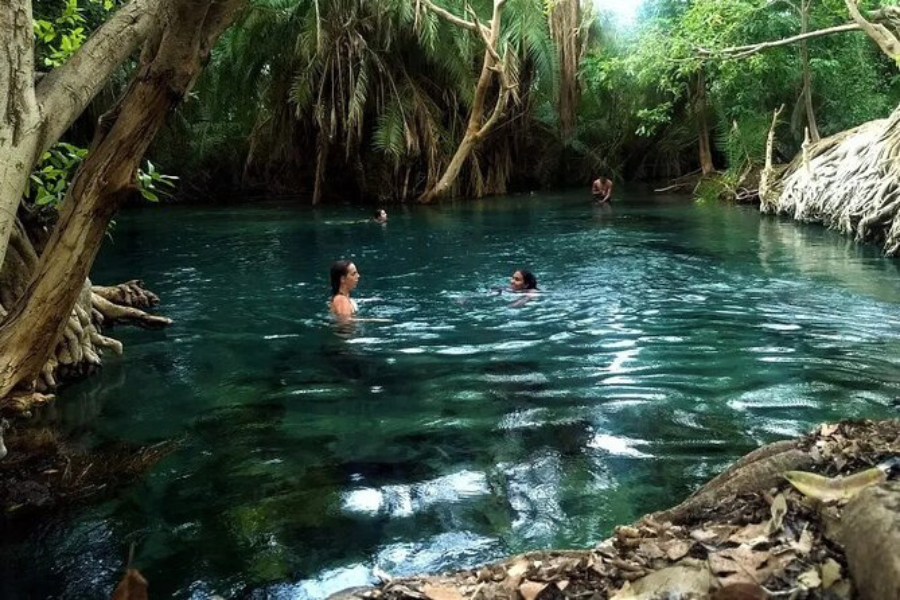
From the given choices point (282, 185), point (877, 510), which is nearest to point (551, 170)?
point (282, 185)

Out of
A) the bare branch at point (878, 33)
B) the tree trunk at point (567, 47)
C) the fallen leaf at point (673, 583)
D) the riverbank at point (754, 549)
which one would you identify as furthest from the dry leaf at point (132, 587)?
the tree trunk at point (567, 47)

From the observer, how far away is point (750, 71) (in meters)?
22.6

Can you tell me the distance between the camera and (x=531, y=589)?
Answer: 2.51 meters

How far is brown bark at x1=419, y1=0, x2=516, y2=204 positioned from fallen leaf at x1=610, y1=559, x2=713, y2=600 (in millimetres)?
17945

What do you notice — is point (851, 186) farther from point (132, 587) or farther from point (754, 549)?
point (132, 587)

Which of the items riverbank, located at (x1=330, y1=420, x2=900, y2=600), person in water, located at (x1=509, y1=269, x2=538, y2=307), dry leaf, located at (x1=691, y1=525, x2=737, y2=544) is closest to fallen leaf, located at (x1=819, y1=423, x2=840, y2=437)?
riverbank, located at (x1=330, y1=420, x2=900, y2=600)

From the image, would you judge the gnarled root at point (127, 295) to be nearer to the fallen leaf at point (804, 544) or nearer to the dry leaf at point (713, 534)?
the dry leaf at point (713, 534)

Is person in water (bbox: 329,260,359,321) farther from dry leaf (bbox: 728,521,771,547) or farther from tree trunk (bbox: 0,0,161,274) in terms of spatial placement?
dry leaf (bbox: 728,521,771,547)

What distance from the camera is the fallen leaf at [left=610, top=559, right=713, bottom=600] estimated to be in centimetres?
225

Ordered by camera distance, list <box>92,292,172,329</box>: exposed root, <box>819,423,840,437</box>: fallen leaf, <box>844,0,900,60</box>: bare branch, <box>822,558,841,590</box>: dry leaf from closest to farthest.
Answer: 1. <box>822,558,841,590</box>: dry leaf
2. <box>819,423,840,437</box>: fallen leaf
3. <box>92,292,172,329</box>: exposed root
4. <box>844,0,900,60</box>: bare branch

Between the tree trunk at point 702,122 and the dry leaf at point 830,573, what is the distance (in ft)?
88.1

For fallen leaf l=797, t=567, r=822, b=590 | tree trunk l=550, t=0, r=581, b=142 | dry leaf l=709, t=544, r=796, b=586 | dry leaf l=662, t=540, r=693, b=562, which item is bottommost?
dry leaf l=662, t=540, r=693, b=562

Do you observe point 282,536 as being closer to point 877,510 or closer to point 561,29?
point 877,510

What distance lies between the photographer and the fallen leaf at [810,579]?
83.0 inches
